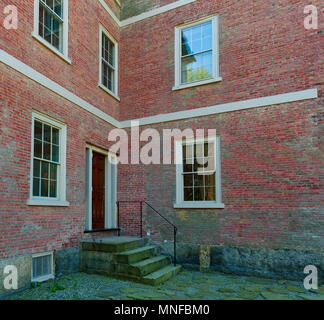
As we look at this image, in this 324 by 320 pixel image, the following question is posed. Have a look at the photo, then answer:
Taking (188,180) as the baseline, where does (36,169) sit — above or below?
above

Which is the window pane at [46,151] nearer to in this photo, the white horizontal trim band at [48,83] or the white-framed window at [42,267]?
the white horizontal trim band at [48,83]

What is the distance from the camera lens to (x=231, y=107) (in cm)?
815

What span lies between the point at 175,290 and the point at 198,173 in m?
3.33

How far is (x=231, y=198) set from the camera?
788 centimetres

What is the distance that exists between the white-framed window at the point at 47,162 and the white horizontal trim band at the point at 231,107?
283 centimetres

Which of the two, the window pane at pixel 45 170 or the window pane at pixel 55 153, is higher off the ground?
the window pane at pixel 55 153

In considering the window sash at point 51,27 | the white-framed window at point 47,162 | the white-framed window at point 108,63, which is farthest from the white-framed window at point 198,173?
the window sash at point 51,27

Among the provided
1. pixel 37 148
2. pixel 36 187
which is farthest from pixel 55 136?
pixel 36 187

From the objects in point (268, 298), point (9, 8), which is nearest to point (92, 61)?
point (9, 8)

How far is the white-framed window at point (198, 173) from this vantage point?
8211 millimetres

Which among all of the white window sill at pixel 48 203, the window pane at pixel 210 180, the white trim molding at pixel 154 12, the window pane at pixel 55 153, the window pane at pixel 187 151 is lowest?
the white window sill at pixel 48 203

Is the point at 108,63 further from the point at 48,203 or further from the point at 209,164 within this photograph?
the point at 48,203

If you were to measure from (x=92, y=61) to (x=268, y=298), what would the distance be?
7.26 m

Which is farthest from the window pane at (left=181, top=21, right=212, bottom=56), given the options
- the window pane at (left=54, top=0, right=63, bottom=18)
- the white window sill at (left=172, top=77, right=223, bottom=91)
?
the window pane at (left=54, top=0, right=63, bottom=18)
